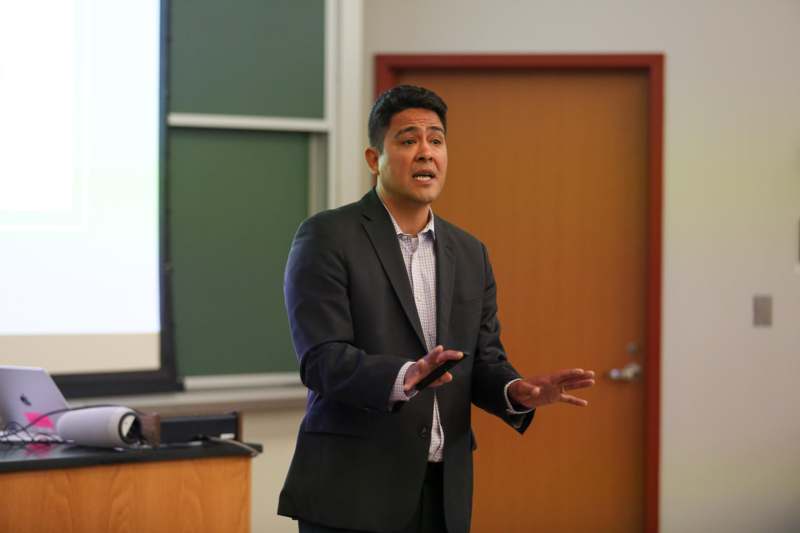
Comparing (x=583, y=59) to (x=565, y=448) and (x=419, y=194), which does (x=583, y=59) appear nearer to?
(x=565, y=448)

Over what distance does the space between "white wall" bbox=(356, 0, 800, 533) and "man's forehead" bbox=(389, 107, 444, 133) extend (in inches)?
84.8

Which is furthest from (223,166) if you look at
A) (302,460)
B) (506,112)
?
(302,460)

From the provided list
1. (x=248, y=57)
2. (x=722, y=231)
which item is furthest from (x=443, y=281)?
(x=722, y=231)

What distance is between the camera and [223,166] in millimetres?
3541

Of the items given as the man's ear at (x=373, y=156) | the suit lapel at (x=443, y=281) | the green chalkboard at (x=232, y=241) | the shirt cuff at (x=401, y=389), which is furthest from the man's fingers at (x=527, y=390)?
the green chalkboard at (x=232, y=241)

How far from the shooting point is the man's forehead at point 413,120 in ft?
6.61

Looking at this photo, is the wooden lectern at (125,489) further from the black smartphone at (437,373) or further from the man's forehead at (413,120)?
the man's forehead at (413,120)

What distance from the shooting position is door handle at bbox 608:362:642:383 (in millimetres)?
4141

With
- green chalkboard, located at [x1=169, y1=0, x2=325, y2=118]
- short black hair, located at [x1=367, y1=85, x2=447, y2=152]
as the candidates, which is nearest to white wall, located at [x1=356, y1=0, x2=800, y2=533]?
green chalkboard, located at [x1=169, y1=0, x2=325, y2=118]

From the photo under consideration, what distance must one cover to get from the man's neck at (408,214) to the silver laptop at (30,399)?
1046mm

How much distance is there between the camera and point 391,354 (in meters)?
1.94

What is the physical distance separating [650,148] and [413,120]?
2.33 metres

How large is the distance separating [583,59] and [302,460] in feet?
8.65

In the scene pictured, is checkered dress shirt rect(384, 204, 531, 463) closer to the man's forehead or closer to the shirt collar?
the shirt collar
